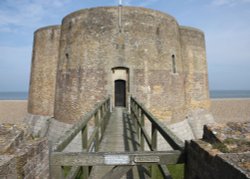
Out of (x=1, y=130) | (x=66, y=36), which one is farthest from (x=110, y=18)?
(x=1, y=130)

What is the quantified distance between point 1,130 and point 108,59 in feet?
28.9

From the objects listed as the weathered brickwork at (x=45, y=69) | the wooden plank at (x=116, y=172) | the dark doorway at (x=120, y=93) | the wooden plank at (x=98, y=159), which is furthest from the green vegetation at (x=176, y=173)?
the weathered brickwork at (x=45, y=69)

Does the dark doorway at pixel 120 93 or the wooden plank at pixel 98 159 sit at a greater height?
the dark doorway at pixel 120 93

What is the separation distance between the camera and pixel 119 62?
11.0m

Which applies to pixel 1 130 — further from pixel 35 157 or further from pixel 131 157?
pixel 131 157

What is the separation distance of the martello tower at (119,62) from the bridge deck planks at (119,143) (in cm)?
327

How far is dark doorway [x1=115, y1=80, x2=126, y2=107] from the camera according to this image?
12083 mm

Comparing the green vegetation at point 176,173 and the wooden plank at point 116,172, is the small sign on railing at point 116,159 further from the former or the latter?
the green vegetation at point 176,173

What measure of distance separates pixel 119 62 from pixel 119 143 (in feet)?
19.1

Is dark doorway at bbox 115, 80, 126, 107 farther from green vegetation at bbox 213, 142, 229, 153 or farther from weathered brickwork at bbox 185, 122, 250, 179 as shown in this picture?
green vegetation at bbox 213, 142, 229, 153

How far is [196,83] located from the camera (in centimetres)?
1519

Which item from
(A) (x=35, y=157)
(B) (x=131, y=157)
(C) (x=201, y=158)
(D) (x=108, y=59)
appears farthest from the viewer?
(D) (x=108, y=59)

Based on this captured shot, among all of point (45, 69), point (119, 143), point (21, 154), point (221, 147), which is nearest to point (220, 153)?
point (221, 147)

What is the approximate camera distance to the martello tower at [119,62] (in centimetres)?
1108
